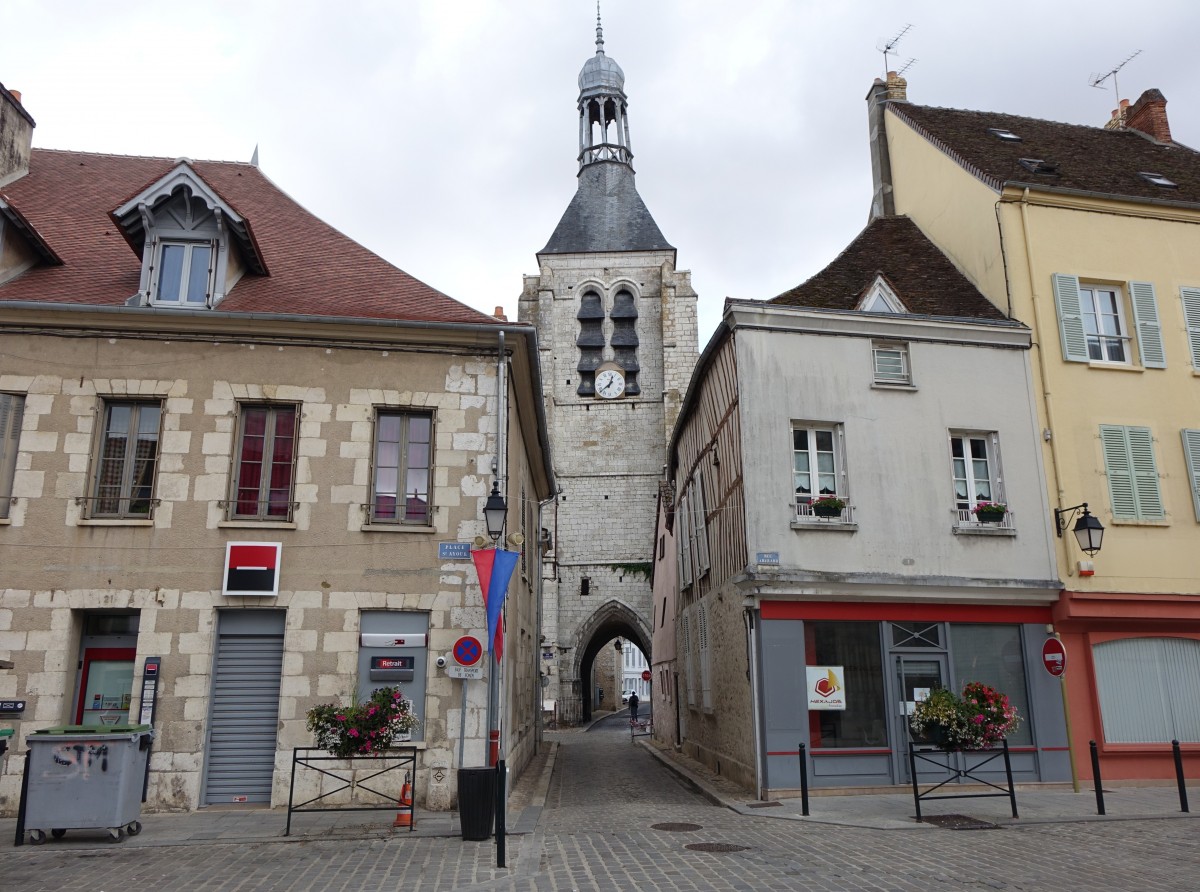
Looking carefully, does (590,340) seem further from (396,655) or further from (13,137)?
(396,655)

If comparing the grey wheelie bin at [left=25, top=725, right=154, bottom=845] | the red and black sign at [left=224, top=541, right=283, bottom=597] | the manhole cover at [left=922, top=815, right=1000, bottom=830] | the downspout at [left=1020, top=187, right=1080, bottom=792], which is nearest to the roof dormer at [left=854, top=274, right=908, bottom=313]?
the downspout at [left=1020, top=187, right=1080, bottom=792]

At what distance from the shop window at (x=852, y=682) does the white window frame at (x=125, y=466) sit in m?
7.83

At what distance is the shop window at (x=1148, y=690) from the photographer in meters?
12.0

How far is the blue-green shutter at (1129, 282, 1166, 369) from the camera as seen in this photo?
13281 mm

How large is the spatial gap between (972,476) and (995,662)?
7.97 ft

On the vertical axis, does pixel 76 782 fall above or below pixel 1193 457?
below

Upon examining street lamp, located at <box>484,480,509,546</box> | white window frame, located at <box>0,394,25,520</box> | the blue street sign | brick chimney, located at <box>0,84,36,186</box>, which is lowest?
the blue street sign

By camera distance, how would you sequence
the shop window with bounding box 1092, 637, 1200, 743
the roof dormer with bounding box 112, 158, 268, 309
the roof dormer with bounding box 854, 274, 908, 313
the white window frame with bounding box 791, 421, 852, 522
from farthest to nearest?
the roof dormer with bounding box 854, 274, 908, 313 → the shop window with bounding box 1092, 637, 1200, 743 → the white window frame with bounding box 791, 421, 852, 522 → the roof dormer with bounding box 112, 158, 268, 309

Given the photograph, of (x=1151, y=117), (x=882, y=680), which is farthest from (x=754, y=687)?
(x=1151, y=117)

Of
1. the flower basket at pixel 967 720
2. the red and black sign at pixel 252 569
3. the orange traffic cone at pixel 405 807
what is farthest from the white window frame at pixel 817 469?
the red and black sign at pixel 252 569

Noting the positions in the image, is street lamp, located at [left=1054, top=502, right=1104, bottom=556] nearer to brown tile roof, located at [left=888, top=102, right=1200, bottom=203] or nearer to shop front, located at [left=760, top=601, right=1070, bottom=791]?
shop front, located at [left=760, top=601, right=1070, bottom=791]

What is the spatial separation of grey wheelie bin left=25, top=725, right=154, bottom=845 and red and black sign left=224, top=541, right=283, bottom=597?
2.18m

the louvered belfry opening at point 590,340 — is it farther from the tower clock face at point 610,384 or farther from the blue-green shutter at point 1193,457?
the blue-green shutter at point 1193,457

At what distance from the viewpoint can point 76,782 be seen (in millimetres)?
7957
